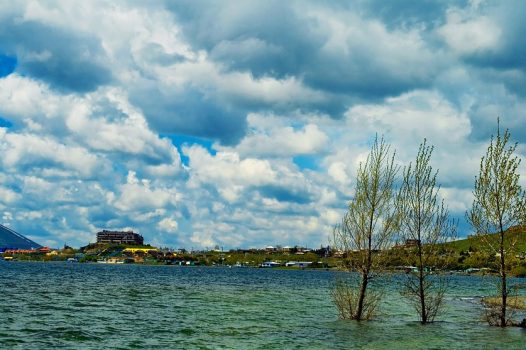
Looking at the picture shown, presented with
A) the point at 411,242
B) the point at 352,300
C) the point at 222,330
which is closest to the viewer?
the point at 411,242

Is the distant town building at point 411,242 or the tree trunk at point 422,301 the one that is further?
the distant town building at point 411,242

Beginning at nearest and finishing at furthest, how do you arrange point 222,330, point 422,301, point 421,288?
point 421,288 → point 222,330 → point 422,301

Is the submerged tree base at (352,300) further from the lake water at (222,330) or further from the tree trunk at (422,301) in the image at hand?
the tree trunk at (422,301)

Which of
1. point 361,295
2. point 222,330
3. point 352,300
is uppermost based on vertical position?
point 361,295

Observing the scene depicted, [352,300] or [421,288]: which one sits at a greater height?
[421,288]

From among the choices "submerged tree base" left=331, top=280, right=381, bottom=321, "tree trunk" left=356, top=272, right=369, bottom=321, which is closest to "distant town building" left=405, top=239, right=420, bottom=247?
"tree trunk" left=356, top=272, right=369, bottom=321

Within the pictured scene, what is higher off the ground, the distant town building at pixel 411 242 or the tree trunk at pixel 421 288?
the distant town building at pixel 411 242

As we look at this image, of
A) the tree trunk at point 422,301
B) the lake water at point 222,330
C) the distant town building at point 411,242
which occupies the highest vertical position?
the distant town building at point 411,242

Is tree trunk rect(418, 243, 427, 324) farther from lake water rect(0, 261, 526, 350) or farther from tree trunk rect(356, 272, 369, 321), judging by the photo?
tree trunk rect(356, 272, 369, 321)

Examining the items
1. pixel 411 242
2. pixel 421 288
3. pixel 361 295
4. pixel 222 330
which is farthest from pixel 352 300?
pixel 222 330

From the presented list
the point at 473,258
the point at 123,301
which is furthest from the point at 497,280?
the point at 123,301

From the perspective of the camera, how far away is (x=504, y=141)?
129 ft

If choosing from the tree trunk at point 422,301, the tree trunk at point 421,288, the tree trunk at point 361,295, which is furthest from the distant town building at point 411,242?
the tree trunk at point 361,295

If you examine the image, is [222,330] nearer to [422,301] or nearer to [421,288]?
[421,288]
